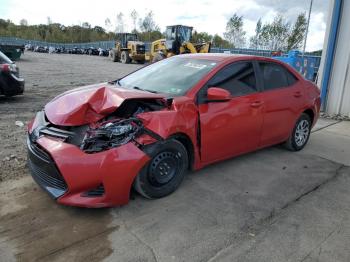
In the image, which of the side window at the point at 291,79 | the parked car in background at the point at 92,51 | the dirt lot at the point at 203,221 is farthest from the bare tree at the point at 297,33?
the dirt lot at the point at 203,221

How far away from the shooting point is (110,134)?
10.4ft

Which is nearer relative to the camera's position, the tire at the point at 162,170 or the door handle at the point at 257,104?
the tire at the point at 162,170

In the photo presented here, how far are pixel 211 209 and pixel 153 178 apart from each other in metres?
0.71

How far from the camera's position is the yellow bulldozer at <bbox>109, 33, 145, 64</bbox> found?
31328 millimetres

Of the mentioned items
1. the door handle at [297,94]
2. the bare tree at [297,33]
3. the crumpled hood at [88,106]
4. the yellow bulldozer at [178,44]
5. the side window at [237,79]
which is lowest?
the crumpled hood at [88,106]

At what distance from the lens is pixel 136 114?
3.46 m

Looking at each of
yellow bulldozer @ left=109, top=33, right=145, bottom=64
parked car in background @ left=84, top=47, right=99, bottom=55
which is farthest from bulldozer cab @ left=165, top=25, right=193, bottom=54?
parked car in background @ left=84, top=47, right=99, bottom=55

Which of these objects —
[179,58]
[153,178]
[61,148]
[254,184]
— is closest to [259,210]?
[254,184]

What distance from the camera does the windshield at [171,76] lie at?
4008 mm

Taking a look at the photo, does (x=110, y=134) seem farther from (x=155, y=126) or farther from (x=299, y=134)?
(x=299, y=134)

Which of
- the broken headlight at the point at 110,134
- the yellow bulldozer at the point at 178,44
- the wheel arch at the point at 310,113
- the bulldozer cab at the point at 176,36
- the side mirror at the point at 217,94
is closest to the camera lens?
the broken headlight at the point at 110,134

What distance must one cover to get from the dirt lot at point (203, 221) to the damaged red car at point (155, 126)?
263 mm

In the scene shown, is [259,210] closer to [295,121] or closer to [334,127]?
[295,121]

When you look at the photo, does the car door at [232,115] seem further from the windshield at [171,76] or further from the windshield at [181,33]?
the windshield at [181,33]
